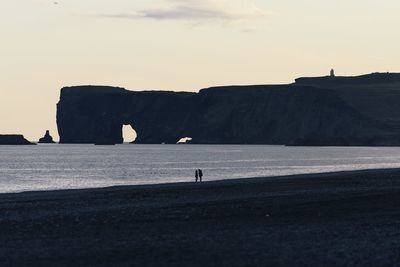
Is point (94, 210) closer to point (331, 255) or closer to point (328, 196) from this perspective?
point (328, 196)

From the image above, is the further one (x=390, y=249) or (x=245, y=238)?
(x=245, y=238)

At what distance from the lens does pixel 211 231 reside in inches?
1264

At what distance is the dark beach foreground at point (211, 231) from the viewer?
2597 centimetres

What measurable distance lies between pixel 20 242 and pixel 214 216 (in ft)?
30.9

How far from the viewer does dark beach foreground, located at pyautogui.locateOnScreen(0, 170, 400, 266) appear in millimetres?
25969

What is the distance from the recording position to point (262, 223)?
34.3m

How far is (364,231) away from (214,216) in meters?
9.04

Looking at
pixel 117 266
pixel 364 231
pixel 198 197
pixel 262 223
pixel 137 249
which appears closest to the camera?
pixel 117 266

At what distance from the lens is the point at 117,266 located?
25234mm

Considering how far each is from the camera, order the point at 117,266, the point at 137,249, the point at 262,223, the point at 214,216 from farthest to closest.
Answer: the point at 214,216 → the point at 262,223 → the point at 137,249 → the point at 117,266

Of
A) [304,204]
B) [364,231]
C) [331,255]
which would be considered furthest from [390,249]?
[304,204]

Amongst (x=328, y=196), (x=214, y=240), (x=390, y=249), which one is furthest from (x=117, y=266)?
(x=328, y=196)

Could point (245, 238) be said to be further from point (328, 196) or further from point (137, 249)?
point (328, 196)

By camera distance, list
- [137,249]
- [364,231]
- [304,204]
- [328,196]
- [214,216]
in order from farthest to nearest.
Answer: [328,196] → [304,204] → [214,216] → [364,231] → [137,249]
